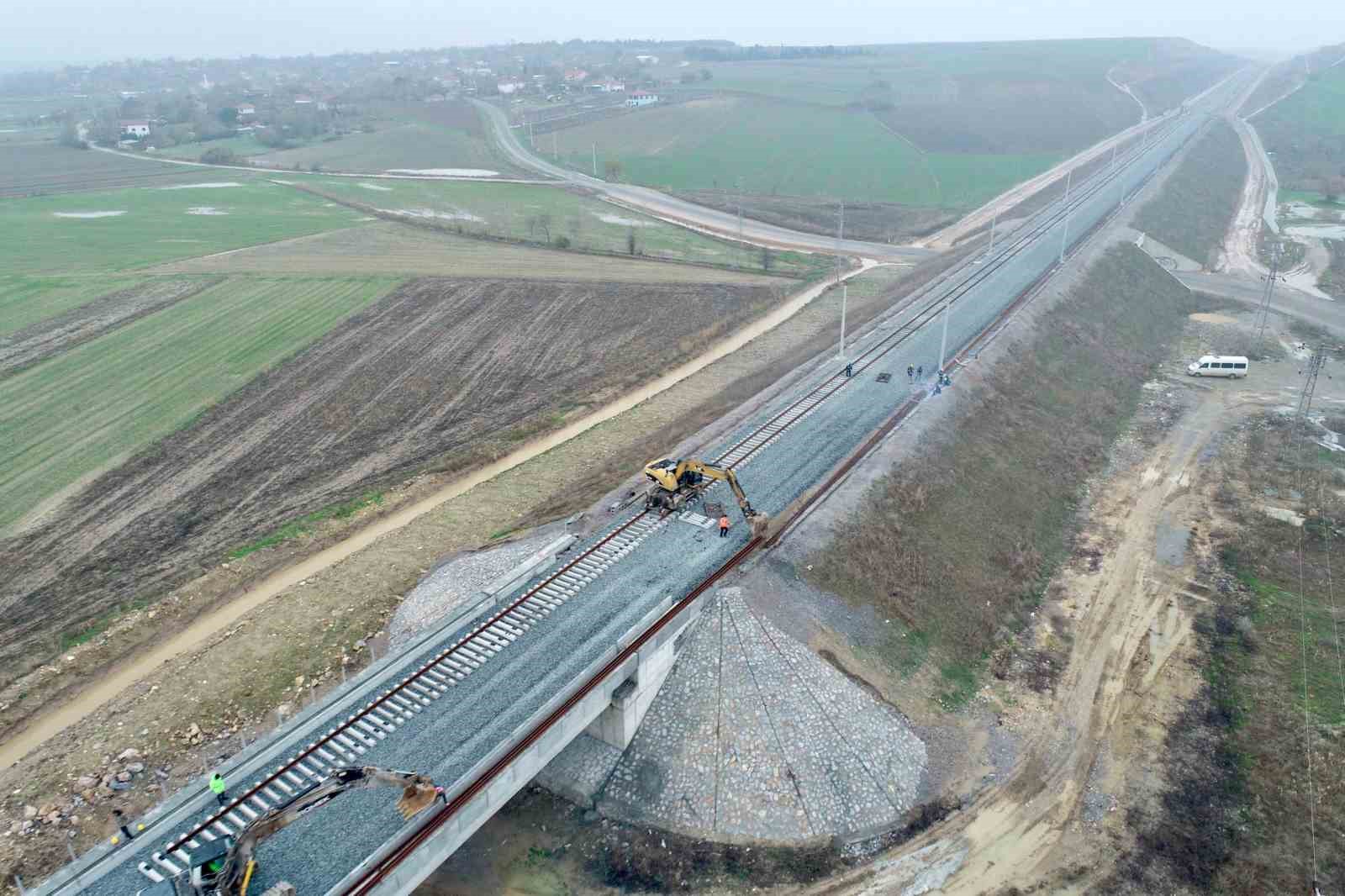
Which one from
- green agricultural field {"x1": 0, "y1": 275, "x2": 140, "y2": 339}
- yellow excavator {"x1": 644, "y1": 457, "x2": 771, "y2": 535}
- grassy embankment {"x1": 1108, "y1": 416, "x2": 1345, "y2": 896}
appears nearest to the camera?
grassy embankment {"x1": 1108, "y1": 416, "x2": 1345, "y2": 896}

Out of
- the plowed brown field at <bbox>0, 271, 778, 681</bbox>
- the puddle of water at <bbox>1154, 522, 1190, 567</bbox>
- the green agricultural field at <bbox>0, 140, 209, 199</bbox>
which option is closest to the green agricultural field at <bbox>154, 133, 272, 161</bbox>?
the green agricultural field at <bbox>0, 140, 209, 199</bbox>

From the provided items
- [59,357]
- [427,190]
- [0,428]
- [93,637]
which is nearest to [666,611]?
[93,637]

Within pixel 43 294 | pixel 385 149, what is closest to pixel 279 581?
pixel 43 294

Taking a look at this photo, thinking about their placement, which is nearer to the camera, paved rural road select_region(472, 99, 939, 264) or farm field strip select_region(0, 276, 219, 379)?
farm field strip select_region(0, 276, 219, 379)

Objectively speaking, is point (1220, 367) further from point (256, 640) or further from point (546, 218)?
point (546, 218)

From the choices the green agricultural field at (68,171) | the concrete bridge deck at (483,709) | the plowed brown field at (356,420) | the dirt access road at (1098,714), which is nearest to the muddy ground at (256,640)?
the plowed brown field at (356,420)

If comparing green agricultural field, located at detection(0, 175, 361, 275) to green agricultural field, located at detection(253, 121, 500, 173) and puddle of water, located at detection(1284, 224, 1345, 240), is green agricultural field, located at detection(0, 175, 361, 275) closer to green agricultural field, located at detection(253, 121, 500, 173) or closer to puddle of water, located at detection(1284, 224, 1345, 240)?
green agricultural field, located at detection(253, 121, 500, 173)
